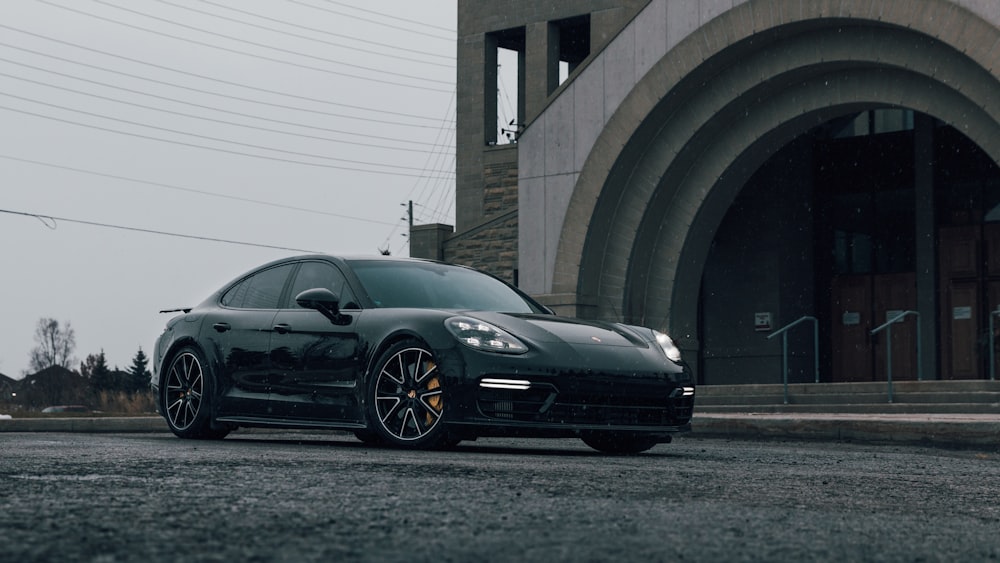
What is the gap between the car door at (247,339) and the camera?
9.62 meters

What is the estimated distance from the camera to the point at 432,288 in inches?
371

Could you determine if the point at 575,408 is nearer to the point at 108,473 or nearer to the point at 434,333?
the point at 434,333

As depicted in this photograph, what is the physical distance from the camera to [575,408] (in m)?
8.25

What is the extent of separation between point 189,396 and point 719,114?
12.9m

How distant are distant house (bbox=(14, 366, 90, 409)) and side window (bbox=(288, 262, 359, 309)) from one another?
6800cm

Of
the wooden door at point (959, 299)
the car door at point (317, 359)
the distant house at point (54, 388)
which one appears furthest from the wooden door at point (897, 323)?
the distant house at point (54, 388)

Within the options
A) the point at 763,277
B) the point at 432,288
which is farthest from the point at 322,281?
the point at 763,277

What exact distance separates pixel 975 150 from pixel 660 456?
16930 mm

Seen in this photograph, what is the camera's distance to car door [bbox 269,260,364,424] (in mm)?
8922

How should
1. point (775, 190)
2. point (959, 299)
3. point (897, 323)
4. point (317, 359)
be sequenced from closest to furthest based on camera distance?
point (317, 359)
point (959, 299)
point (897, 323)
point (775, 190)

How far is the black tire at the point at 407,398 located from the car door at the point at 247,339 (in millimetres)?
1293

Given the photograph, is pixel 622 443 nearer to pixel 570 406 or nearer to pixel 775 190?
pixel 570 406

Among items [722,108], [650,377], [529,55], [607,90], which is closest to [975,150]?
[722,108]

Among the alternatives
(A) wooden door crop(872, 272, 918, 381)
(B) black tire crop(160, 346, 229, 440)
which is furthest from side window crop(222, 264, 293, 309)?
(A) wooden door crop(872, 272, 918, 381)
